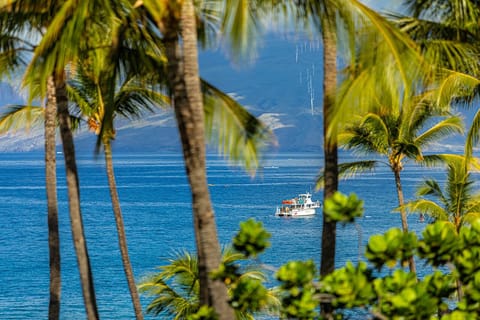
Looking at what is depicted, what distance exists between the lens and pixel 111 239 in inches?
2992

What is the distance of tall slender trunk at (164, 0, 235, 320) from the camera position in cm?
769

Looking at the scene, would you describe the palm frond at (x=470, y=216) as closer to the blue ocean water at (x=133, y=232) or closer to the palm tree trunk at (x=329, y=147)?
the blue ocean water at (x=133, y=232)

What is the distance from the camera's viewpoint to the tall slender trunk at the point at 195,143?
25.2 ft

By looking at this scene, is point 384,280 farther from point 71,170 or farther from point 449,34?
point 449,34

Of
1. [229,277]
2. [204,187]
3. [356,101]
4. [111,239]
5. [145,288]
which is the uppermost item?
[356,101]

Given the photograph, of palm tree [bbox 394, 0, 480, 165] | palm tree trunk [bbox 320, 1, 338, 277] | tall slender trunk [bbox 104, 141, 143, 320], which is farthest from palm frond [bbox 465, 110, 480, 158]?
tall slender trunk [bbox 104, 141, 143, 320]

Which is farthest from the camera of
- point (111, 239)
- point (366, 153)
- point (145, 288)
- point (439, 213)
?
point (111, 239)

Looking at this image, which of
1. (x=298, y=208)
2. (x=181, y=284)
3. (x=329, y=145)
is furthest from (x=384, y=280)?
(x=298, y=208)

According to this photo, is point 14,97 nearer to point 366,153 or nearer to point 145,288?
point 145,288

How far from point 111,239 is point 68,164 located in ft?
216

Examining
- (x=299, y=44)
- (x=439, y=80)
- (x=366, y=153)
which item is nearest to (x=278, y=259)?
(x=366, y=153)

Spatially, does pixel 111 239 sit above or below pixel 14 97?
below

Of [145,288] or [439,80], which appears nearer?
[439,80]

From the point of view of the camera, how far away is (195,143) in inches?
306
